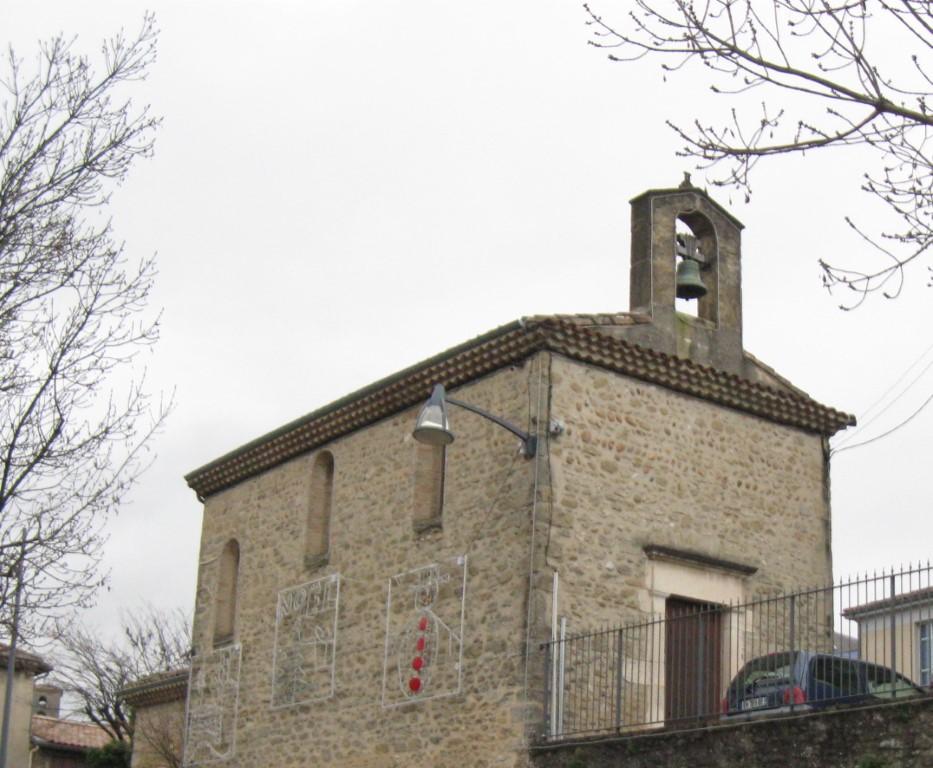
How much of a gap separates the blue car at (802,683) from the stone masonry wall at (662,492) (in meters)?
2.36

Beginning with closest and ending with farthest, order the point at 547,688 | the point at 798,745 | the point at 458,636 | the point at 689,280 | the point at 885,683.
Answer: the point at 798,745, the point at 885,683, the point at 547,688, the point at 458,636, the point at 689,280

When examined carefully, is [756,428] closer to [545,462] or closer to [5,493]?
[545,462]

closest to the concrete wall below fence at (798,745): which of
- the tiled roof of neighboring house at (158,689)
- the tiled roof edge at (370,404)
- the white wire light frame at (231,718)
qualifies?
the tiled roof edge at (370,404)

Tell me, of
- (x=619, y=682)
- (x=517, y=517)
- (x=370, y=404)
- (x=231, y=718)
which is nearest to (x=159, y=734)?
(x=231, y=718)

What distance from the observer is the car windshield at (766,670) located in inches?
621

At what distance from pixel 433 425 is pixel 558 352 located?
2.38m

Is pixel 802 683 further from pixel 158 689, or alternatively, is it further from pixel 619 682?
pixel 158 689

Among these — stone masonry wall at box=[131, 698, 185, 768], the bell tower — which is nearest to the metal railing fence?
the bell tower

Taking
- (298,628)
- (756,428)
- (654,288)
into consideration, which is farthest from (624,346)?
(298,628)

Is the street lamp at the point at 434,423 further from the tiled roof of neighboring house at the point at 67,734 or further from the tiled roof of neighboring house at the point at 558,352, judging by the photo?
the tiled roof of neighboring house at the point at 67,734

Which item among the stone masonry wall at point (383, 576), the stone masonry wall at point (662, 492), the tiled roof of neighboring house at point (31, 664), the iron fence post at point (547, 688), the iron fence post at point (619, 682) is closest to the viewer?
the iron fence post at point (619, 682)

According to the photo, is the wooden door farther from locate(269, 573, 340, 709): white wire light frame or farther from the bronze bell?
locate(269, 573, 340, 709): white wire light frame

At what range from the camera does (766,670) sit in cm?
1608

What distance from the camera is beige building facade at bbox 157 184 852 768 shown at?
1811cm
